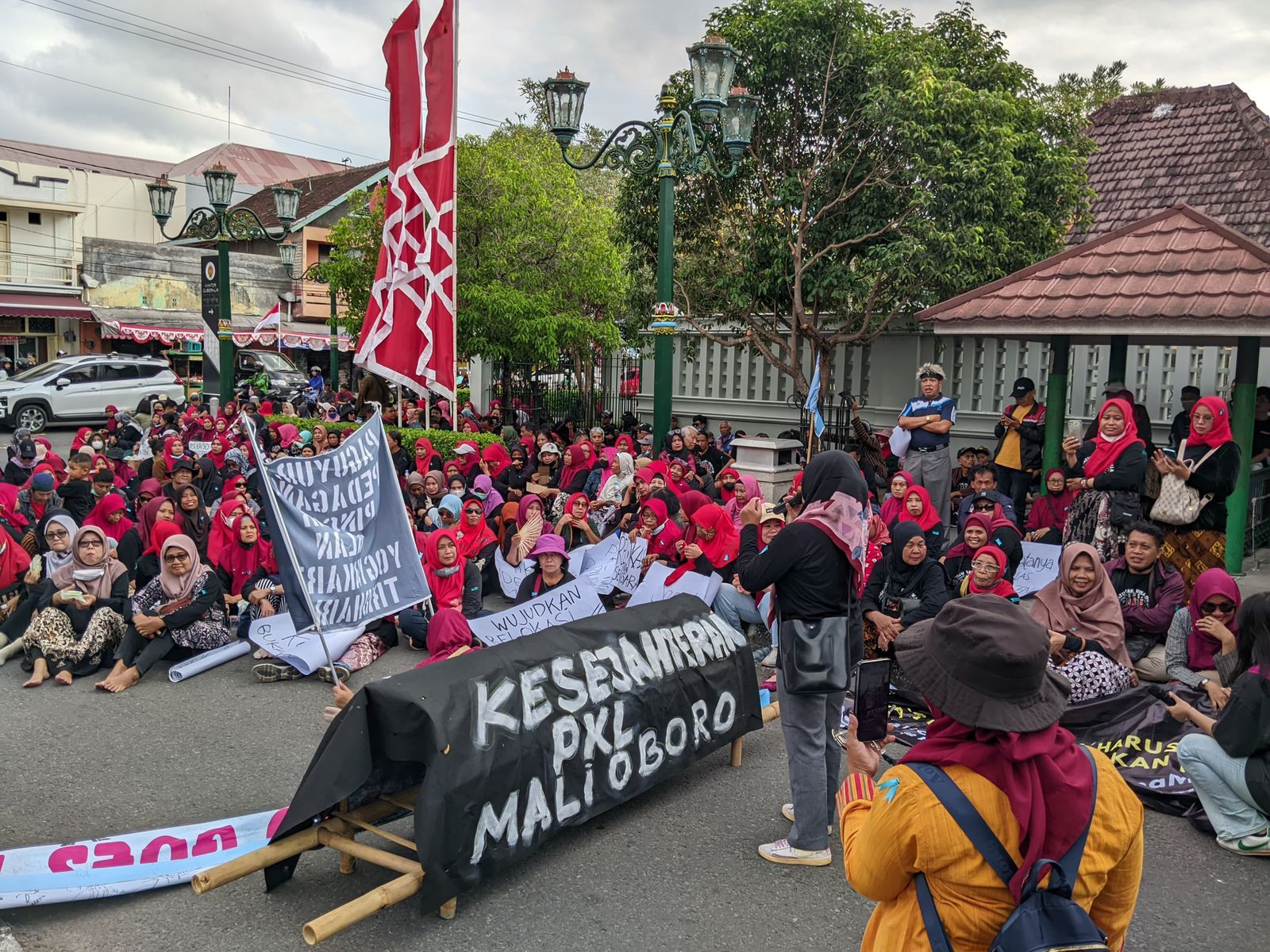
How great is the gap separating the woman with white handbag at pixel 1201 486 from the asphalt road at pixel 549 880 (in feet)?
12.3

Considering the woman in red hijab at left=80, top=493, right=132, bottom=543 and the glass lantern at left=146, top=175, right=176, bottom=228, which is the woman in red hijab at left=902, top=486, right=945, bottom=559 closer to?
the woman in red hijab at left=80, top=493, right=132, bottom=543

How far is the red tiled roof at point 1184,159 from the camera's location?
16984mm

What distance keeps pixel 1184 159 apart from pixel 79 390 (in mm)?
24299

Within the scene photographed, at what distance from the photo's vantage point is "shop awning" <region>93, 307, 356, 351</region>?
109ft

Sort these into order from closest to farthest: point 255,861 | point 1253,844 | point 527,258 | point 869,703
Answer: point 869,703, point 255,861, point 1253,844, point 527,258

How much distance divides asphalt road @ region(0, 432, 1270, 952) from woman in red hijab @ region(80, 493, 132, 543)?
3400 mm

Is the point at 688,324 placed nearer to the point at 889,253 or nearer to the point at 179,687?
the point at 889,253

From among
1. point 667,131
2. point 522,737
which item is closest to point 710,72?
point 667,131

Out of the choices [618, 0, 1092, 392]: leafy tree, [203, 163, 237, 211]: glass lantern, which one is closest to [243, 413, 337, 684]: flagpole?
[618, 0, 1092, 392]: leafy tree

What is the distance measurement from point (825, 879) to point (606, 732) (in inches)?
46.2

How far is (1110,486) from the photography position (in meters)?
→ 8.47

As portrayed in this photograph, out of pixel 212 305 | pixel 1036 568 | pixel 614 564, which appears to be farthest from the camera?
pixel 212 305

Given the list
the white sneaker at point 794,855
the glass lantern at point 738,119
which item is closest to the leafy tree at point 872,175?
the glass lantern at point 738,119

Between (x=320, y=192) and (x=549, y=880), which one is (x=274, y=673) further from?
(x=320, y=192)
